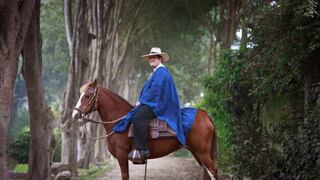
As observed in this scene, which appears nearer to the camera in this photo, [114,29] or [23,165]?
[23,165]

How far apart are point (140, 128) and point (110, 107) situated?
841 millimetres

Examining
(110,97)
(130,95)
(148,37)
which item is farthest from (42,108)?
(130,95)

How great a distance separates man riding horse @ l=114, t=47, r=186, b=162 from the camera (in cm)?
856

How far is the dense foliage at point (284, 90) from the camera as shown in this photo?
871 centimetres

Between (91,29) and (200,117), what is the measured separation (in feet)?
36.2

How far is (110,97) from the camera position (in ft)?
29.8

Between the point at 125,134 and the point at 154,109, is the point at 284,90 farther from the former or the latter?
the point at 125,134

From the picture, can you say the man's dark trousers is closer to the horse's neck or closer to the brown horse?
the brown horse

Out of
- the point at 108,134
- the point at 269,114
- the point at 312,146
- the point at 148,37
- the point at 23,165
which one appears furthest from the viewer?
the point at 148,37

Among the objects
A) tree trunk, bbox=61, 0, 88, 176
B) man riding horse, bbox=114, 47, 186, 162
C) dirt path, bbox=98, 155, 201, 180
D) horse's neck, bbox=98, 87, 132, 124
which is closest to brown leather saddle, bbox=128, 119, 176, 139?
man riding horse, bbox=114, 47, 186, 162

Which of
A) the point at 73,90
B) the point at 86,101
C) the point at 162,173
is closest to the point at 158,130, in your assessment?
the point at 86,101

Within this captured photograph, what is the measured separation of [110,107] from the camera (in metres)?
9.06

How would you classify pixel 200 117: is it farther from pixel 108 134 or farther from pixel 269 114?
pixel 269 114

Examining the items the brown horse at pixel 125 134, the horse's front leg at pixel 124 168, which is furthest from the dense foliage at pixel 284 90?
the horse's front leg at pixel 124 168
